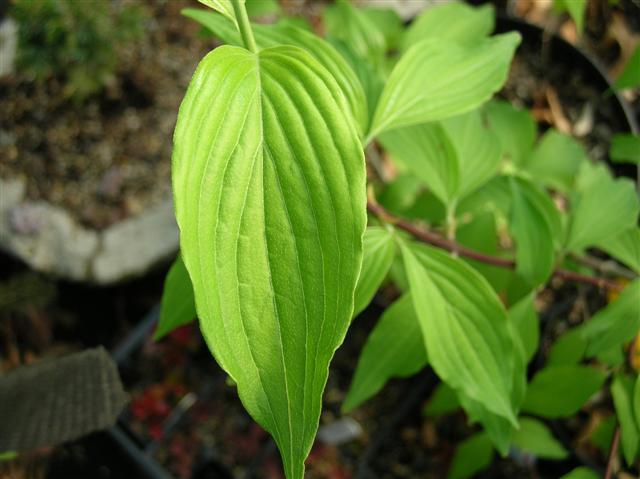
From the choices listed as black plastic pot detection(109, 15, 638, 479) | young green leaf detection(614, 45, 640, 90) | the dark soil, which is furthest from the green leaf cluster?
the dark soil

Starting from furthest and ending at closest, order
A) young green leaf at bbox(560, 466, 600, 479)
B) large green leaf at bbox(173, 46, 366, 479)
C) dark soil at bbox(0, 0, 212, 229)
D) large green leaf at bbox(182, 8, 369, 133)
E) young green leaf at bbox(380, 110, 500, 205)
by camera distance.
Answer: dark soil at bbox(0, 0, 212, 229), young green leaf at bbox(380, 110, 500, 205), young green leaf at bbox(560, 466, 600, 479), large green leaf at bbox(182, 8, 369, 133), large green leaf at bbox(173, 46, 366, 479)

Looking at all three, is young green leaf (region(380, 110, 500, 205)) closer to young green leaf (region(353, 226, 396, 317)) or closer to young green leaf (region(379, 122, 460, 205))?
young green leaf (region(379, 122, 460, 205))

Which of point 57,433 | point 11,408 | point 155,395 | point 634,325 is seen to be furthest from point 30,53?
point 634,325

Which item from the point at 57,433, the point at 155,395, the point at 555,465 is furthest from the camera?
the point at 155,395

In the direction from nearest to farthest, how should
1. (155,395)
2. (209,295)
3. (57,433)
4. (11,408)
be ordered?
1. (209,295)
2. (57,433)
3. (11,408)
4. (155,395)

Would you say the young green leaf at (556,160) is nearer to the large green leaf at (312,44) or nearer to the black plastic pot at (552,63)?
the black plastic pot at (552,63)

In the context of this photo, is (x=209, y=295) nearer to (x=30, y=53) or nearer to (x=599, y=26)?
(x=30, y=53)
